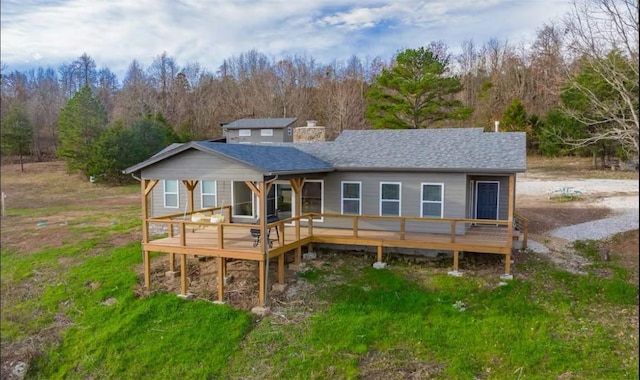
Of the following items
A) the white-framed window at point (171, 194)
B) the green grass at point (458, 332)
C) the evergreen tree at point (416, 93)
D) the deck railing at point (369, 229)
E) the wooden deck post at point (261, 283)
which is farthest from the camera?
the evergreen tree at point (416, 93)

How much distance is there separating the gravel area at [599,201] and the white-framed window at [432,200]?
2932 mm

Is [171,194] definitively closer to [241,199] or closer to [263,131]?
[241,199]

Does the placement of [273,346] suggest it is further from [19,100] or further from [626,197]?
[19,100]

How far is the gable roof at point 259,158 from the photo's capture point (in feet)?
35.3

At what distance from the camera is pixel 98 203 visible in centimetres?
2484

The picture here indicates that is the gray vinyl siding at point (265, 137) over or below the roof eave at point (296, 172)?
over

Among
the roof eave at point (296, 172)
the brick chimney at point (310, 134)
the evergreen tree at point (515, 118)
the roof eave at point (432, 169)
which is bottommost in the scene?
the roof eave at point (296, 172)

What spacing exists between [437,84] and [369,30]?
68.2ft

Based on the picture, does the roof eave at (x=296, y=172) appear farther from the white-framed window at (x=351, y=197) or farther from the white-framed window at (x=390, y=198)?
the white-framed window at (x=390, y=198)

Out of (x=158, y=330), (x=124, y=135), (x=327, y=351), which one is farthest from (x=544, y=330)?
(x=124, y=135)

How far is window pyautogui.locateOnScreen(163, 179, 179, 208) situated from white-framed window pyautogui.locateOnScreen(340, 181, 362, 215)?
6.67 metres

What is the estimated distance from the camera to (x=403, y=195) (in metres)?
13.3

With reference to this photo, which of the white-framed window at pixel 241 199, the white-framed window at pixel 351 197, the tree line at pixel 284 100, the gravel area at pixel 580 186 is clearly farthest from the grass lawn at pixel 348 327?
the gravel area at pixel 580 186

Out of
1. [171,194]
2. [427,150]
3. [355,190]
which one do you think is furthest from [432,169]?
[171,194]
